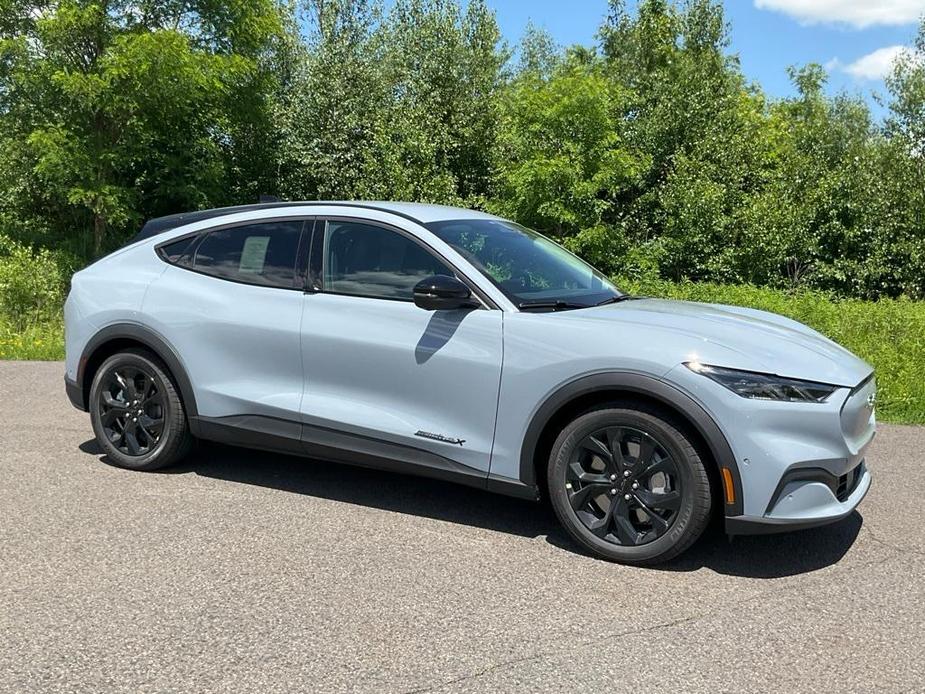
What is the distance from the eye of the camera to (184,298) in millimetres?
5180

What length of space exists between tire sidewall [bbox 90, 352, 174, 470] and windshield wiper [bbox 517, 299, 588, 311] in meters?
2.36

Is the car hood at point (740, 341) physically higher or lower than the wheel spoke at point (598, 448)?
higher

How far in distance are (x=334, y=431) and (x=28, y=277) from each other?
13.0 m

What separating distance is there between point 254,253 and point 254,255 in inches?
0.5

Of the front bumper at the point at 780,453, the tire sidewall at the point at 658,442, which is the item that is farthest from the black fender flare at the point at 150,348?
the front bumper at the point at 780,453

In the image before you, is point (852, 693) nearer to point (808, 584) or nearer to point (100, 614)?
point (808, 584)

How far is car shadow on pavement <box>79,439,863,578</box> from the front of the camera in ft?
13.5

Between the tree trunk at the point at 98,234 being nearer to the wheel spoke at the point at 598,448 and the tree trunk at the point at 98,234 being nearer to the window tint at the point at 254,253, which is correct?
the window tint at the point at 254,253

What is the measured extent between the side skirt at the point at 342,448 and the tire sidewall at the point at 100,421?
0.89 feet

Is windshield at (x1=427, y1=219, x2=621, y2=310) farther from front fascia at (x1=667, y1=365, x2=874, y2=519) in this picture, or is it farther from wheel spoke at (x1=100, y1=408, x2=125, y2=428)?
wheel spoke at (x1=100, y1=408, x2=125, y2=428)

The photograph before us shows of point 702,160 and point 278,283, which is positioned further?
point 702,160

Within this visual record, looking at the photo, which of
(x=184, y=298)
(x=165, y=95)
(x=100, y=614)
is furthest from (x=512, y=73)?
(x=100, y=614)

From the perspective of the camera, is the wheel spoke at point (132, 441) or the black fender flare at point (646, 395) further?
the wheel spoke at point (132, 441)

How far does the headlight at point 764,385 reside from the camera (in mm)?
3730
